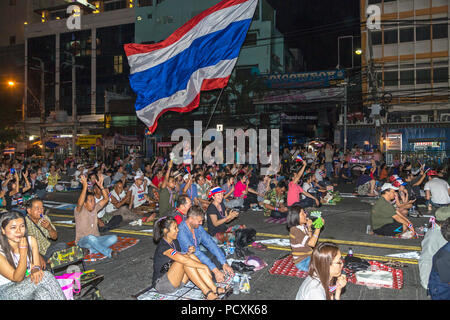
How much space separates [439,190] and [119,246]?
32.7 feet

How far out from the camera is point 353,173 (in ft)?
72.8

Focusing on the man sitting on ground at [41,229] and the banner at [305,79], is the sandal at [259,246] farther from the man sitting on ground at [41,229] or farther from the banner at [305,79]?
the banner at [305,79]

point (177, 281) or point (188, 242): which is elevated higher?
point (188, 242)

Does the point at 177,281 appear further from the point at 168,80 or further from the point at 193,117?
the point at 193,117

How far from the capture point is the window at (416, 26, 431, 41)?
32.7m

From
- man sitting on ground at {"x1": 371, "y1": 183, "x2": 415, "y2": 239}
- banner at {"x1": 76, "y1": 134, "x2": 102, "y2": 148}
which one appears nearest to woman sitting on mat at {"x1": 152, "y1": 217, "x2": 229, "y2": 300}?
man sitting on ground at {"x1": 371, "y1": 183, "x2": 415, "y2": 239}

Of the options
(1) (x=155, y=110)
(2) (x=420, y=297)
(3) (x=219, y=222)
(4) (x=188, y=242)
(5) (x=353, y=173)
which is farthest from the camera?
(5) (x=353, y=173)

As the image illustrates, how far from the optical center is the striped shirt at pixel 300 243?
6238 mm

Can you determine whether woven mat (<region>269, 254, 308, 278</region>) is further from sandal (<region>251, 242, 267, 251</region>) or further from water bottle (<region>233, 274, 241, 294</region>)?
water bottle (<region>233, 274, 241, 294</region>)

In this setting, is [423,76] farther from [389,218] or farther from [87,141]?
[87,141]

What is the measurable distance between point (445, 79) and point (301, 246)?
33.3 metres

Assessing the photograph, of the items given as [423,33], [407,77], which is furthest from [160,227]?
[423,33]

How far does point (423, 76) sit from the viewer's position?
32781 mm
